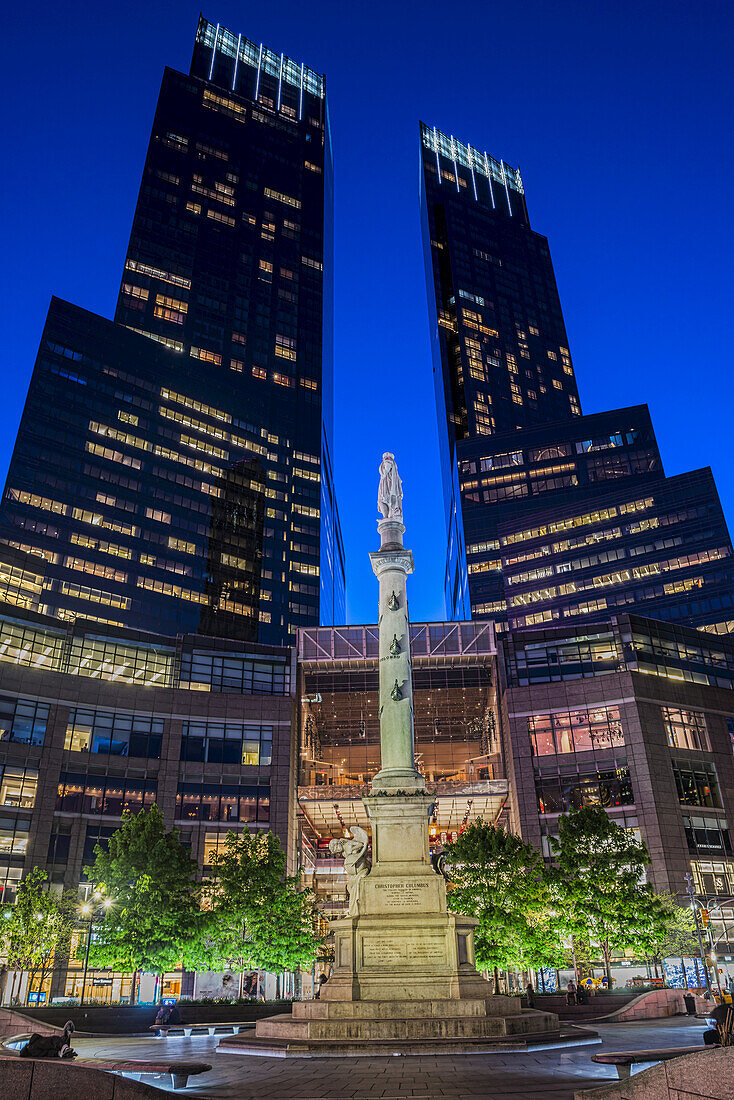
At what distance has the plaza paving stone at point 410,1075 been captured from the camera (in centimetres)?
1354

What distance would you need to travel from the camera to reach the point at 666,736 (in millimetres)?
77250

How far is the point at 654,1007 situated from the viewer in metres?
34.0

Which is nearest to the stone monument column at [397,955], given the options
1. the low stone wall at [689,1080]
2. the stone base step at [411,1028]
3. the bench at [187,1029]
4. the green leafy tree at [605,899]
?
the stone base step at [411,1028]

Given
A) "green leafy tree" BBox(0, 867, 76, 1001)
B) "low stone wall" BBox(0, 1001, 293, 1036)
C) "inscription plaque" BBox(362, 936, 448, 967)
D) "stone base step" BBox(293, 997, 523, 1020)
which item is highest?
"green leafy tree" BBox(0, 867, 76, 1001)

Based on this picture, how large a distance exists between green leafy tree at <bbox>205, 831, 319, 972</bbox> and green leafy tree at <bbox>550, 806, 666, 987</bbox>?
16787 millimetres

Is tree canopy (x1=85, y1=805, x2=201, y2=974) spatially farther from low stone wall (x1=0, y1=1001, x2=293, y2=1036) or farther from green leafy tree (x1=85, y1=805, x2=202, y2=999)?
low stone wall (x1=0, y1=1001, x2=293, y2=1036)

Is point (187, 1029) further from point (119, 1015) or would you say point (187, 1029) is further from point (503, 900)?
point (503, 900)

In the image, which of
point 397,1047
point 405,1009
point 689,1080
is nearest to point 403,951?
point 405,1009

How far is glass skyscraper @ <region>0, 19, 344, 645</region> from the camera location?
426ft

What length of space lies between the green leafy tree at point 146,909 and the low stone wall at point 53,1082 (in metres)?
34.1

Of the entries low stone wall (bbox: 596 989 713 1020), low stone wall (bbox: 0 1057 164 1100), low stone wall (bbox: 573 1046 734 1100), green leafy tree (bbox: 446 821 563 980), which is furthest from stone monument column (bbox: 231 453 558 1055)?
green leafy tree (bbox: 446 821 563 980)

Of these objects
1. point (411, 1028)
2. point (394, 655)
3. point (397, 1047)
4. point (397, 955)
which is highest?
point (394, 655)

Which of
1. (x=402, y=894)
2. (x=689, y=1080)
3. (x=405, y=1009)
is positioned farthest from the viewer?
(x=402, y=894)

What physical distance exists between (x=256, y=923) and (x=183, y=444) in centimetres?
11626
